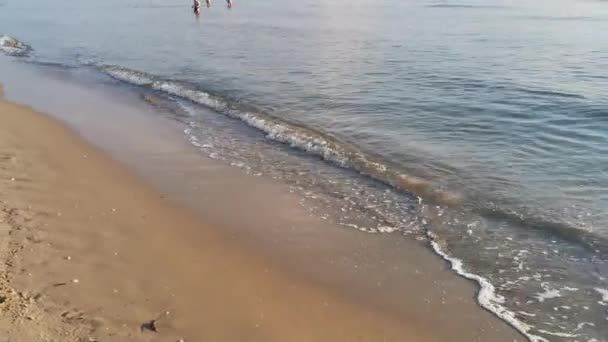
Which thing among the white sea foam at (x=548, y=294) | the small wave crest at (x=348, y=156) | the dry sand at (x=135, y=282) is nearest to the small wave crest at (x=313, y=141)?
the small wave crest at (x=348, y=156)

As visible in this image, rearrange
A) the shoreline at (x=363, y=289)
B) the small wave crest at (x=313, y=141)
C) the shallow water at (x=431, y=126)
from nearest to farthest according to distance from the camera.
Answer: the shoreline at (x=363, y=289) → the shallow water at (x=431, y=126) → the small wave crest at (x=313, y=141)

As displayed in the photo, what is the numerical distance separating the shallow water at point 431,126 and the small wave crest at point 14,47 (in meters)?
0.20

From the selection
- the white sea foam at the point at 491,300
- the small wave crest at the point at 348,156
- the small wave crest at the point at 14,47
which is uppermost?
the small wave crest at the point at 14,47

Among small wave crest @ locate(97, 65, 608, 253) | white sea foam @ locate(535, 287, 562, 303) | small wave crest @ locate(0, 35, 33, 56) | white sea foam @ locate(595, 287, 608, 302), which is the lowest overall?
white sea foam @ locate(595, 287, 608, 302)

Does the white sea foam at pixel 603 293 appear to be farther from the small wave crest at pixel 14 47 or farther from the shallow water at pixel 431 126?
the small wave crest at pixel 14 47

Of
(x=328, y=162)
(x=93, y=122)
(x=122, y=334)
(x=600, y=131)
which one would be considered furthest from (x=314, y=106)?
(x=122, y=334)

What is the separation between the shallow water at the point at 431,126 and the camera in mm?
7086

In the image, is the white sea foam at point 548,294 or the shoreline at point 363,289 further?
the white sea foam at point 548,294

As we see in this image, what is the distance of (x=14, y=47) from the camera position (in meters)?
23.8

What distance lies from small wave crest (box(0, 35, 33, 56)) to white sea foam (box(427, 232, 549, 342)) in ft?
69.8

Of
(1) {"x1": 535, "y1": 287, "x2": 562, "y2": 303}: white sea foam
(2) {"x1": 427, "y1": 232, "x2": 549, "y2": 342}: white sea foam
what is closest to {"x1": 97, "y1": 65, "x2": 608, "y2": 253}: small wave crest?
(1) {"x1": 535, "y1": 287, "x2": 562, "y2": 303}: white sea foam

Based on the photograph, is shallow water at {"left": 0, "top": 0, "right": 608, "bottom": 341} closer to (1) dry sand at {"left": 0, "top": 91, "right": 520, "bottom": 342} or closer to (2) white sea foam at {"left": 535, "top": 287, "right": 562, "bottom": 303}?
(2) white sea foam at {"left": 535, "top": 287, "right": 562, "bottom": 303}

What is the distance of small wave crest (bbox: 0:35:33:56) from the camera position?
22578mm

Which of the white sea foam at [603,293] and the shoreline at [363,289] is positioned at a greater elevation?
the shoreline at [363,289]
